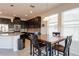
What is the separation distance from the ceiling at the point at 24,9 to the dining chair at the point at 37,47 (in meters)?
0.59

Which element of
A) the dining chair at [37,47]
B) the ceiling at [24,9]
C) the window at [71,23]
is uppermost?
the ceiling at [24,9]

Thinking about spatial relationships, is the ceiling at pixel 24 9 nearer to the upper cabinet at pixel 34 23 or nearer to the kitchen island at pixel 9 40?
the upper cabinet at pixel 34 23

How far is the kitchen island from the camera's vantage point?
9.70ft

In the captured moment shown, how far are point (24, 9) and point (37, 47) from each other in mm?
1117

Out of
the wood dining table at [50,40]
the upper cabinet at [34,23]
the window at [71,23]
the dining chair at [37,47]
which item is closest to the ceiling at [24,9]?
the upper cabinet at [34,23]

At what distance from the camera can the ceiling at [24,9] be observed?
8.99 feet

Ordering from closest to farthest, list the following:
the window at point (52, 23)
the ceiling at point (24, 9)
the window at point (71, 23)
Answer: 1. the ceiling at point (24, 9)
2. the window at point (71, 23)
3. the window at point (52, 23)

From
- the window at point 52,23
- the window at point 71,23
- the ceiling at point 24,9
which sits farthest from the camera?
the window at point 52,23

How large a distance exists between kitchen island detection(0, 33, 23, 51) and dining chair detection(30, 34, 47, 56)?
43 centimetres

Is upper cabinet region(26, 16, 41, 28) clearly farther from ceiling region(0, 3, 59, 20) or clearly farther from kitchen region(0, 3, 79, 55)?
ceiling region(0, 3, 59, 20)

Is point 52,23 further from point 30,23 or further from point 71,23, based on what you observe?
point 30,23

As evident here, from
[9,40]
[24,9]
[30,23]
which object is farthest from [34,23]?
[9,40]

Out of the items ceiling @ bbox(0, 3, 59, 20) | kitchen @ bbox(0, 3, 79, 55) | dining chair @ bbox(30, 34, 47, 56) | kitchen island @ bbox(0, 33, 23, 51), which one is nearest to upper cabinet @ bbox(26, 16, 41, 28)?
kitchen @ bbox(0, 3, 79, 55)

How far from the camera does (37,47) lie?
3.10 m
